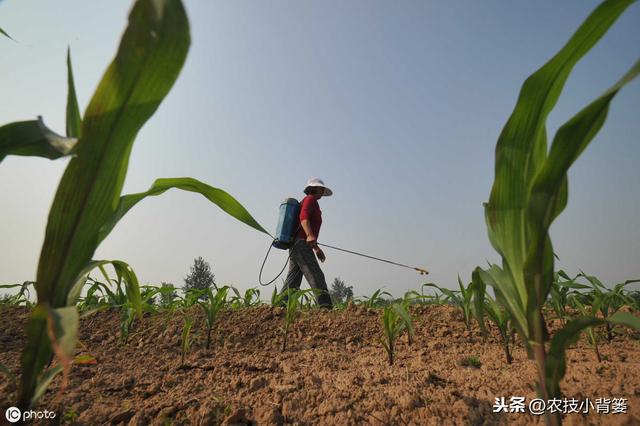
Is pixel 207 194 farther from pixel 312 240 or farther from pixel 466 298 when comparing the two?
pixel 312 240

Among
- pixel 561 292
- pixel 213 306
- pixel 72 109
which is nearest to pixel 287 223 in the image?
pixel 213 306

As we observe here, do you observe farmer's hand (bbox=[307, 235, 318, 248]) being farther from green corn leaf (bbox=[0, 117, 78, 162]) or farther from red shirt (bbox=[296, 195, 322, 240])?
green corn leaf (bbox=[0, 117, 78, 162])

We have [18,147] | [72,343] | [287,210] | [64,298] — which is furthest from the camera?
[287,210]

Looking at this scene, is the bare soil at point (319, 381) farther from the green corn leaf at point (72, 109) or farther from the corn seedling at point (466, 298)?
the green corn leaf at point (72, 109)

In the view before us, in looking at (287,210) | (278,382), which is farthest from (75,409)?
(287,210)

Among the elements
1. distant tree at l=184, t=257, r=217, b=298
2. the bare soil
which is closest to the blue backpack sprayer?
the bare soil

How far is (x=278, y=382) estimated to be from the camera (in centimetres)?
150

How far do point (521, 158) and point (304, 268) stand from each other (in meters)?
4.13

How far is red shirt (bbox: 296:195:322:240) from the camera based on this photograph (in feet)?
16.4

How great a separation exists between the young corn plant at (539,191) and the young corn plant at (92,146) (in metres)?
0.87

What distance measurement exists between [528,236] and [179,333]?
2.62m

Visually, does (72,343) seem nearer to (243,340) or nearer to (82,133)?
(82,133)

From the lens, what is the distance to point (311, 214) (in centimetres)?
504

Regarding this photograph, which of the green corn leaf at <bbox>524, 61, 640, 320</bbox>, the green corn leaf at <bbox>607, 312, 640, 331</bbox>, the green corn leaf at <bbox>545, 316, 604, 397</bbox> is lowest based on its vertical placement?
the green corn leaf at <bbox>545, 316, 604, 397</bbox>
